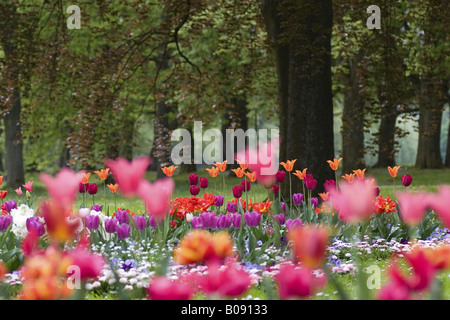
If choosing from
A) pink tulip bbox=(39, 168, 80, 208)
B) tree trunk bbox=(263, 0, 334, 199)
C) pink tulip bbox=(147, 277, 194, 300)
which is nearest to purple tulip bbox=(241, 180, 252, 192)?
tree trunk bbox=(263, 0, 334, 199)

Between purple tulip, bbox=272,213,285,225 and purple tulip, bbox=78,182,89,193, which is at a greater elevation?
purple tulip, bbox=78,182,89,193

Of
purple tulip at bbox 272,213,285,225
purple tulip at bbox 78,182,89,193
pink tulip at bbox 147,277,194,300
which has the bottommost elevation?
purple tulip at bbox 272,213,285,225

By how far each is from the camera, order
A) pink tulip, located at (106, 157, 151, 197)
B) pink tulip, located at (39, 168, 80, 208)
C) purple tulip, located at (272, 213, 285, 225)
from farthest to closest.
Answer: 1. purple tulip, located at (272, 213, 285, 225)
2. pink tulip, located at (106, 157, 151, 197)
3. pink tulip, located at (39, 168, 80, 208)

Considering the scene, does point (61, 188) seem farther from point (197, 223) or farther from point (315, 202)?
point (315, 202)

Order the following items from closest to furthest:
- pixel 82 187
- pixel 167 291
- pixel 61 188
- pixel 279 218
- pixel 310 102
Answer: pixel 167 291 < pixel 61 188 < pixel 279 218 < pixel 82 187 < pixel 310 102

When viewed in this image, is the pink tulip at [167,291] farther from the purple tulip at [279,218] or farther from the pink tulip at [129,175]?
the purple tulip at [279,218]

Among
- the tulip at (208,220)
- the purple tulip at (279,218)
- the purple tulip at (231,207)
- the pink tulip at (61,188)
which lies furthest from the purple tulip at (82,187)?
the pink tulip at (61,188)

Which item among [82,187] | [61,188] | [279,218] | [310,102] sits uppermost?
[310,102]

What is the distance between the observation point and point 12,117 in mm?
20594

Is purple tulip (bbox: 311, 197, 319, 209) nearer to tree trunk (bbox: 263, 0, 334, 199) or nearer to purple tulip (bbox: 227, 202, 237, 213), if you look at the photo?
purple tulip (bbox: 227, 202, 237, 213)

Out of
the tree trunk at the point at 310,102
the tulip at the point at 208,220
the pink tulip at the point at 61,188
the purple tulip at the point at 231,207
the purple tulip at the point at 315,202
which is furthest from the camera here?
the tree trunk at the point at 310,102

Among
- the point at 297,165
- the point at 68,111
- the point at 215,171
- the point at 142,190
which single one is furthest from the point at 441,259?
the point at 68,111

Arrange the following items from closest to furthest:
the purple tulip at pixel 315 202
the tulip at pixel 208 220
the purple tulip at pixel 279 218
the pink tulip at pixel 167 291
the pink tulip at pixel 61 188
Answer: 1. the pink tulip at pixel 167 291
2. the pink tulip at pixel 61 188
3. the tulip at pixel 208 220
4. the purple tulip at pixel 279 218
5. the purple tulip at pixel 315 202

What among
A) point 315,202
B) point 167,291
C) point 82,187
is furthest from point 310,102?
point 167,291
